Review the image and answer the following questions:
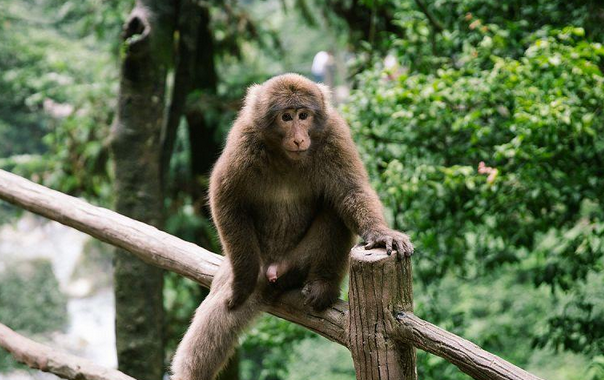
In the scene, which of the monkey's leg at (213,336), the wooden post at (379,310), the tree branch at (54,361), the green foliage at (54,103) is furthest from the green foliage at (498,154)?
the green foliage at (54,103)

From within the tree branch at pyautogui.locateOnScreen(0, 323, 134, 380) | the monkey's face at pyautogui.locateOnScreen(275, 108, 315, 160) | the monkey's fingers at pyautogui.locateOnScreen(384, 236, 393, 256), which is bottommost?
the tree branch at pyautogui.locateOnScreen(0, 323, 134, 380)

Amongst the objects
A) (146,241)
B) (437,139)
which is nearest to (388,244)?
(146,241)

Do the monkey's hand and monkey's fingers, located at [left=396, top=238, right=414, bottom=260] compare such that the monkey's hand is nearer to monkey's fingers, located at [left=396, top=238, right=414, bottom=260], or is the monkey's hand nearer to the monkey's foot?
monkey's fingers, located at [left=396, top=238, right=414, bottom=260]

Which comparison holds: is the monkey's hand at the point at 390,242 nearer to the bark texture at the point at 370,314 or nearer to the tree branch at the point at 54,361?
the bark texture at the point at 370,314

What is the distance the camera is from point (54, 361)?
2.90 m

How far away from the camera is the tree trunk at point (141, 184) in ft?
15.4

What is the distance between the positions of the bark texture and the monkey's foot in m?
0.03

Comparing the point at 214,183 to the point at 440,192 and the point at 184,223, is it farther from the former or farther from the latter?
the point at 184,223

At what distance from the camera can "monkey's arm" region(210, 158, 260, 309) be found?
2.80 metres

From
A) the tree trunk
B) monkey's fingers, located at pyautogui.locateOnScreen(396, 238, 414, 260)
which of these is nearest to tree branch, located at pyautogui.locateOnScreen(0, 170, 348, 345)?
monkey's fingers, located at pyautogui.locateOnScreen(396, 238, 414, 260)

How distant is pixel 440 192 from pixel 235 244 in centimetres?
158

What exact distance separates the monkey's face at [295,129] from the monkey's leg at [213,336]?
56 centimetres

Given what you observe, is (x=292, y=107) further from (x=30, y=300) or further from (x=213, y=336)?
(x=30, y=300)

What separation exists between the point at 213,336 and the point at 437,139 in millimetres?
2004
